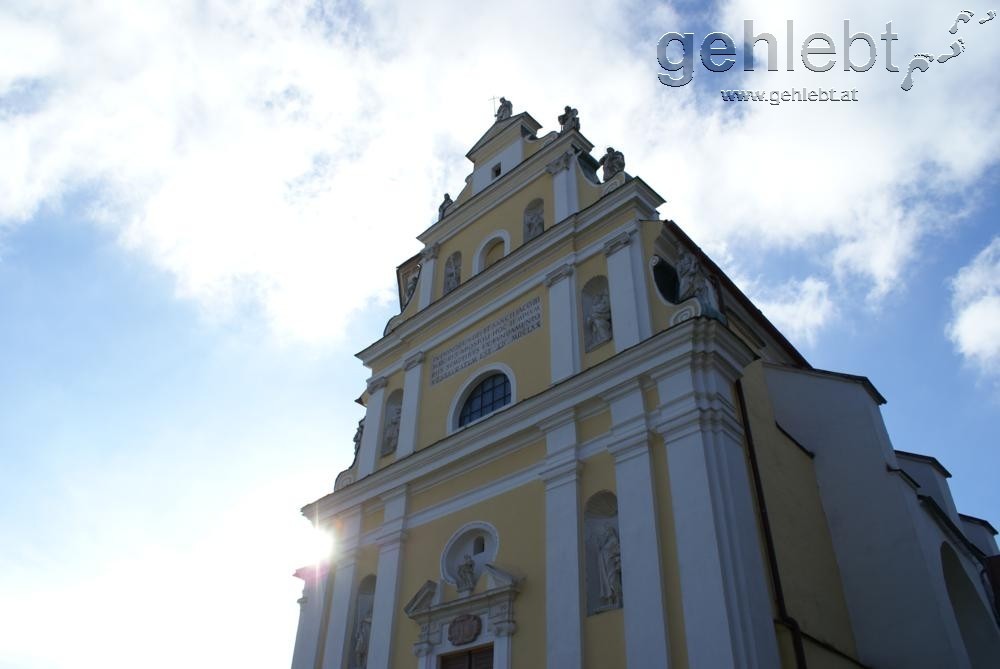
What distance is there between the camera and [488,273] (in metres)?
14.8

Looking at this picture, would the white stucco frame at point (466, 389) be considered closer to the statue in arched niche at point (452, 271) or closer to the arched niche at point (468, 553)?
the arched niche at point (468, 553)

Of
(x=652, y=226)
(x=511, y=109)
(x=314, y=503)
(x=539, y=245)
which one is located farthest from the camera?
(x=511, y=109)

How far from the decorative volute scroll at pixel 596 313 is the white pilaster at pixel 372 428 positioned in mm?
5112

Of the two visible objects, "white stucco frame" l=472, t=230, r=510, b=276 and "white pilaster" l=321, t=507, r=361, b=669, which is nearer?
"white pilaster" l=321, t=507, r=361, b=669

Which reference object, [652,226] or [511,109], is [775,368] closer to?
[652,226]

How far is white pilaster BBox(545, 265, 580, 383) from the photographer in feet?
40.0

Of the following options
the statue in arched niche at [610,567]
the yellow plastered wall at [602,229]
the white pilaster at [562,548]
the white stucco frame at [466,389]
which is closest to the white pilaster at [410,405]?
the white stucco frame at [466,389]

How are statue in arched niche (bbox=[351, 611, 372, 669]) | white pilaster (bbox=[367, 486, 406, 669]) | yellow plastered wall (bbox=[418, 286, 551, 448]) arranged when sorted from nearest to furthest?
white pilaster (bbox=[367, 486, 406, 669]) < statue in arched niche (bbox=[351, 611, 372, 669]) < yellow plastered wall (bbox=[418, 286, 551, 448])

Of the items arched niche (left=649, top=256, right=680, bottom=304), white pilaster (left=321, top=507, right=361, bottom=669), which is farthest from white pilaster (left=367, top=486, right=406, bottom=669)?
arched niche (left=649, top=256, right=680, bottom=304)

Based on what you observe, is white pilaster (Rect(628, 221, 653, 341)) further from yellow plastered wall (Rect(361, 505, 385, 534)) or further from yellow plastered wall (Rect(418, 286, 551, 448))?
yellow plastered wall (Rect(361, 505, 385, 534))

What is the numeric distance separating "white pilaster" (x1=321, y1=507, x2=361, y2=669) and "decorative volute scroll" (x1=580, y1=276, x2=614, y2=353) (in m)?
5.39

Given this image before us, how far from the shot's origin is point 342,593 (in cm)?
1355

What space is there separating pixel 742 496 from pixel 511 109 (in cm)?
1199

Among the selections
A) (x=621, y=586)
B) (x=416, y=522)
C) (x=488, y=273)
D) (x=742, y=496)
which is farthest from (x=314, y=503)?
(x=742, y=496)
